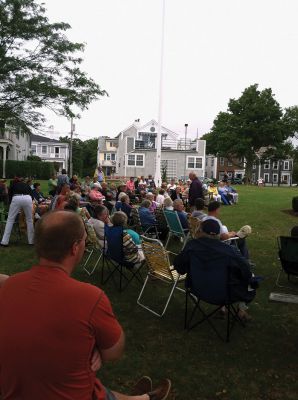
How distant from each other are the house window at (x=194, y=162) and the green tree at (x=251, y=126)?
23.6ft

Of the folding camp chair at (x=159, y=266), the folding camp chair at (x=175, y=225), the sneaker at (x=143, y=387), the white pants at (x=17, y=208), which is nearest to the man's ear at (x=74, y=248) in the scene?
the sneaker at (x=143, y=387)

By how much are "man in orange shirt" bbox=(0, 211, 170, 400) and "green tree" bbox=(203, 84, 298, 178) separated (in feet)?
170

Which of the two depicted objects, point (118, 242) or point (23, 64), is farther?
point (23, 64)

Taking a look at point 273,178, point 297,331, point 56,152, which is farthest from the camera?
point 273,178

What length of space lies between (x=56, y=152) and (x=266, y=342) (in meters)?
70.8

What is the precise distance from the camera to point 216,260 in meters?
4.10

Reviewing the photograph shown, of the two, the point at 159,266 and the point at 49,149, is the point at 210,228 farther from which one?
the point at 49,149

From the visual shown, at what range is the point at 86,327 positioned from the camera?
1721 millimetres

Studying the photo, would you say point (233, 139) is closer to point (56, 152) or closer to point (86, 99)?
point (56, 152)

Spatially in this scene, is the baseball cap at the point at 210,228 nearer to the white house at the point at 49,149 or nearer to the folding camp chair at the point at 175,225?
the folding camp chair at the point at 175,225

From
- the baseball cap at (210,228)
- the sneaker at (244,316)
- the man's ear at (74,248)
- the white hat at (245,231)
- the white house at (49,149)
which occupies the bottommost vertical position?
the sneaker at (244,316)

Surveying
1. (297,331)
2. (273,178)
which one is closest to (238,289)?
(297,331)

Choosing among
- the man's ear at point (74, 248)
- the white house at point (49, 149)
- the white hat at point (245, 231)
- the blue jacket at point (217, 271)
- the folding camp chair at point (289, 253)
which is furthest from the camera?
the white house at point (49, 149)

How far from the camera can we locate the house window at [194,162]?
47.8 meters
